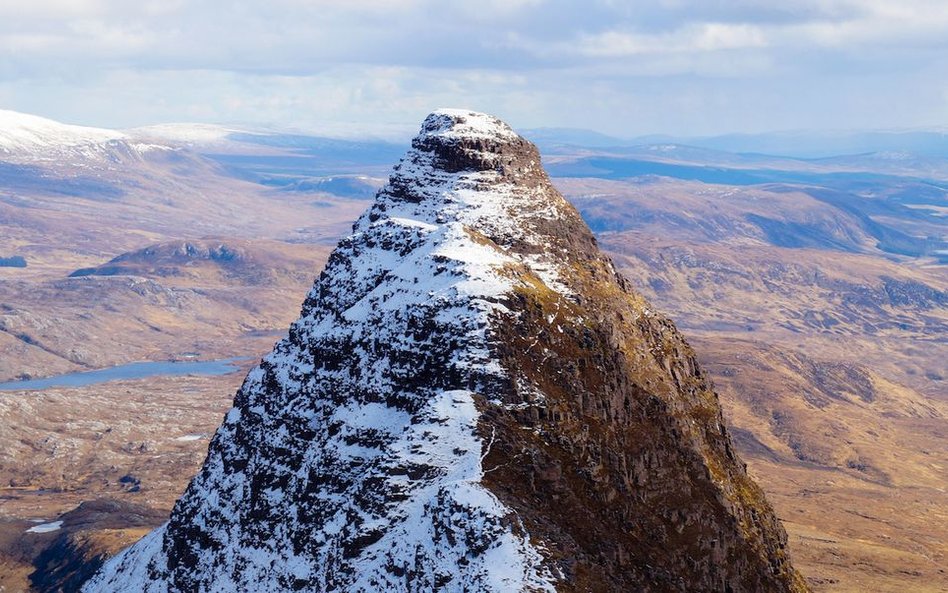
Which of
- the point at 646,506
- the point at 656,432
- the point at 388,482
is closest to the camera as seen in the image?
the point at 388,482

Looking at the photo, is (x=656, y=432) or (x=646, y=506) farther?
(x=656, y=432)

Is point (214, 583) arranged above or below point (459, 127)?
below

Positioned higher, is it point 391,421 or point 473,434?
point 473,434

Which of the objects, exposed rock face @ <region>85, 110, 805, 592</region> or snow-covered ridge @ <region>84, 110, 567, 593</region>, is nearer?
snow-covered ridge @ <region>84, 110, 567, 593</region>

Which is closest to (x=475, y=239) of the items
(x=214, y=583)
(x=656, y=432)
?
(x=656, y=432)

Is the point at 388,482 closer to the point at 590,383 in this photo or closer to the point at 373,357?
the point at 373,357

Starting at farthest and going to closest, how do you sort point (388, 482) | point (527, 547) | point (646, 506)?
point (646, 506)
point (388, 482)
point (527, 547)

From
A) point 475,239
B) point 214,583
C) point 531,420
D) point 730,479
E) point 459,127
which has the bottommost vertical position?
point 214,583

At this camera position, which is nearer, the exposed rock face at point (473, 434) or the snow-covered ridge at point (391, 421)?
the snow-covered ridge at point (391, 421)
